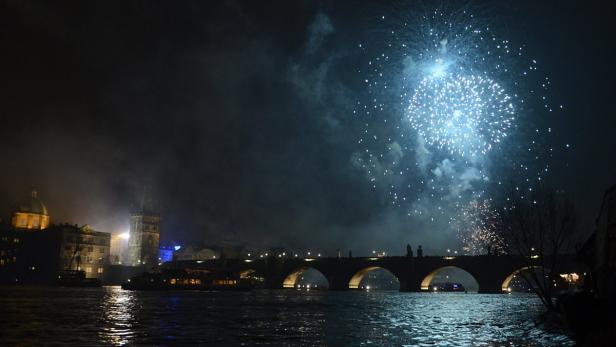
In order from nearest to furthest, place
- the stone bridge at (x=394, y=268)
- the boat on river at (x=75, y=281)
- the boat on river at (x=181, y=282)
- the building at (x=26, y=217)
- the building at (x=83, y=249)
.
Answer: the stone bridge at (x=394, y=268) → the boat on river at (x=181, y=282) → the boat on river at (x=75, y=281) → the building at (x=83, y=249) → the building at (x=26, y=217)

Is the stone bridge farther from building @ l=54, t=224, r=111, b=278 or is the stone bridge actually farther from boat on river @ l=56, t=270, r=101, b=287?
boat on river @ l=56, t=270, r=101, b=287

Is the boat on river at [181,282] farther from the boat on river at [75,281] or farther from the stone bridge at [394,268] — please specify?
the boat on river at [75,281]

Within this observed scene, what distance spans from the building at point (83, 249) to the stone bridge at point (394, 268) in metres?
23.8

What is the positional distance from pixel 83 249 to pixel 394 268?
334 feet

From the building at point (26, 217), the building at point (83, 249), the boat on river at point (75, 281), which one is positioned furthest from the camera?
the building at point (26, 217)

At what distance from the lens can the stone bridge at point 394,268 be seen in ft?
400

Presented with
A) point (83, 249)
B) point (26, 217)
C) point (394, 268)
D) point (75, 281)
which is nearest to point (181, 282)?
point (75, 281)

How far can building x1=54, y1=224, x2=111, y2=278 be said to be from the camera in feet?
575

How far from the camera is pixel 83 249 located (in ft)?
591


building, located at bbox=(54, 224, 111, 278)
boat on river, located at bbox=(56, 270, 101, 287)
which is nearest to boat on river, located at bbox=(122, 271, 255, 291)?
boat on river, located at bbox=(56, 270, 101, 287)

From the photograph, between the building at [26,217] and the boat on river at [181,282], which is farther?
the building at [26,217]

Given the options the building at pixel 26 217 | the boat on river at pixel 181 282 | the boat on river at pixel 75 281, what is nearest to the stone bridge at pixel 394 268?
the boat on river at pixel 181 282

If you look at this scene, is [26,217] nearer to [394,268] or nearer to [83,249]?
[83,249]

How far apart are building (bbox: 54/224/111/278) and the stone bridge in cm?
2380
